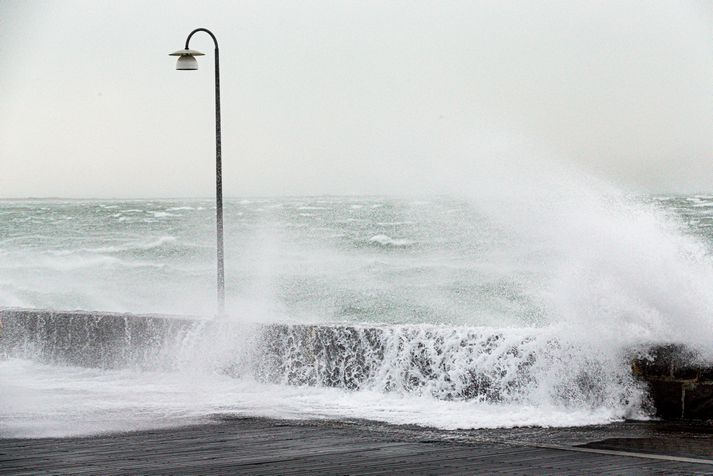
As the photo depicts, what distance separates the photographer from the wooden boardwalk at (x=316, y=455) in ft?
24.4

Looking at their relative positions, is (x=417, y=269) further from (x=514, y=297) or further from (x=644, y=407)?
(x=644, y=407)

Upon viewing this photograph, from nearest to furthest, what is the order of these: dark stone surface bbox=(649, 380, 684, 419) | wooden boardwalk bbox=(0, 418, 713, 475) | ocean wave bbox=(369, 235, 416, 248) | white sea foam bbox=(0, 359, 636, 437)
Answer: wooden boardwalk bbox=(0, 418, 713, 475) → dark stone surface bbox=(649, 380, 684, 419) → white sea foam bbox=(0, 359, 636, 437) → ocean wave bbox=(369, 235, 416, 248)

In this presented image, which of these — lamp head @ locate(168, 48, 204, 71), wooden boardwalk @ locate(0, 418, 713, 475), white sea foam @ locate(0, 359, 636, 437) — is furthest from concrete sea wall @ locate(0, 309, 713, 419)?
lamp head @ locate(168, 48, 204, 71)

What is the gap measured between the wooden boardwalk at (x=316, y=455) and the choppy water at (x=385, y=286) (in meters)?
A: 0.87

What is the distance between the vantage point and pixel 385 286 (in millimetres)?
38281

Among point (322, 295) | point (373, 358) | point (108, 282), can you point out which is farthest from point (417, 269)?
point (373, 358)

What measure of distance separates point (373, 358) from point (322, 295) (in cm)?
2405

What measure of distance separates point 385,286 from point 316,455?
1191 inches

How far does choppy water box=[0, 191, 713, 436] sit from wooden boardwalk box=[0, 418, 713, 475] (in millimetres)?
865

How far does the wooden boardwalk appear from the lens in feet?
24.4

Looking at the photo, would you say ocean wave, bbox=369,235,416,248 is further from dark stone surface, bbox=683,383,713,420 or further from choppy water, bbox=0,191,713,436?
dark stone surface, bbox=683,383,713,420

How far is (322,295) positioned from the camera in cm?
3584

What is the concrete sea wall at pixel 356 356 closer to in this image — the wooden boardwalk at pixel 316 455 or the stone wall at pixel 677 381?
the stone wall at pixel 677 381

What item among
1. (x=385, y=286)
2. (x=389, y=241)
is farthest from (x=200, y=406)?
(x=389, y=241)
